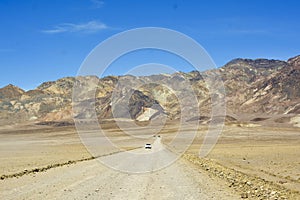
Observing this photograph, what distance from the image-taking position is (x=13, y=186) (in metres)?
20.2

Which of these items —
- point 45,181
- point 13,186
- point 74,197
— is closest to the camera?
point 74,197

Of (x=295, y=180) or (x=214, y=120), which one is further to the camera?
(x=214, y=120)

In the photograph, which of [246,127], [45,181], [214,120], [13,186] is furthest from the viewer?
[214,120]

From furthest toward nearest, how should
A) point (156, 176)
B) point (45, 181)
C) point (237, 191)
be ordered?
point (156, 176) < point (45, 181) < point (237, 191)

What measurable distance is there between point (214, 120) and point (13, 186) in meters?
161

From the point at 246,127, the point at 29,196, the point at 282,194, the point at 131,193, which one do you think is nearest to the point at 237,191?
the point at 282,194

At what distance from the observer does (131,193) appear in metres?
17.2

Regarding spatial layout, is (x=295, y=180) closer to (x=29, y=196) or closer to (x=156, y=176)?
(x=156, y=176)

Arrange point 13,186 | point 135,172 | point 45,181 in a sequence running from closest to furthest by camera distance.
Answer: point 13,186
point 45,181
point 135,172

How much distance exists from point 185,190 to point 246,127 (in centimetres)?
13625

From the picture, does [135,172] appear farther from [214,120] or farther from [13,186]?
[214,120]

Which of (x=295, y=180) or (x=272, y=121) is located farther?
(x=272, y=121)

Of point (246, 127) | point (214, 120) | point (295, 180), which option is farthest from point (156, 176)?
point (214, 120)

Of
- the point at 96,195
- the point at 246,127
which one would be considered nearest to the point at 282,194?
the point at 96,195
